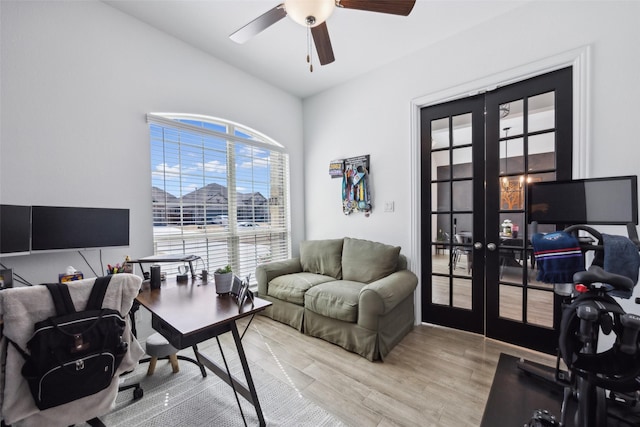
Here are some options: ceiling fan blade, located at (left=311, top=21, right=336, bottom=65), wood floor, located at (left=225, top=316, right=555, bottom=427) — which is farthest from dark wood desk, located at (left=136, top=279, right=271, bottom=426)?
ceiling fan blade, located at (left=311, top=21, right=336, bottom=65)

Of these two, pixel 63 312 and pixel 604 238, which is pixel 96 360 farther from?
pixel 604 238

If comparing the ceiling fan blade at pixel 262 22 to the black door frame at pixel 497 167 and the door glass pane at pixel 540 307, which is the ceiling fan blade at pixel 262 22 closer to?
the black door frame at pixel 497 167

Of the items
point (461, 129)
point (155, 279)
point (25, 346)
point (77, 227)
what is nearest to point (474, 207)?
point (461, 129)

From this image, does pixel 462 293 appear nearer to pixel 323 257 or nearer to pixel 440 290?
pixel 440 290

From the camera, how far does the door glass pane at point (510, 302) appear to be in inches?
95.2

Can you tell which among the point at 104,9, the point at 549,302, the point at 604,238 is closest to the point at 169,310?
the point at 604,238

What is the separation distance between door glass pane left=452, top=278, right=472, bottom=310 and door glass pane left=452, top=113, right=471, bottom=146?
4.90 ft

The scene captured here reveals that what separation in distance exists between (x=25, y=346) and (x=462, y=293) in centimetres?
329

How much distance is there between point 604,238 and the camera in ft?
4.55

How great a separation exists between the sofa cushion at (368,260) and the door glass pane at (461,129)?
1.34 meters

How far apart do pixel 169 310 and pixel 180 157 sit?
1.87 m

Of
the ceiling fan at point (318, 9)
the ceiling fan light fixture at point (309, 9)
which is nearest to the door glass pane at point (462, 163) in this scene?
the ceiling fan at point (318, 9)

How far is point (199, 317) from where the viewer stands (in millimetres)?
1411

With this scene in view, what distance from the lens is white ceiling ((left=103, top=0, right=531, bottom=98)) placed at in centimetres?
228
